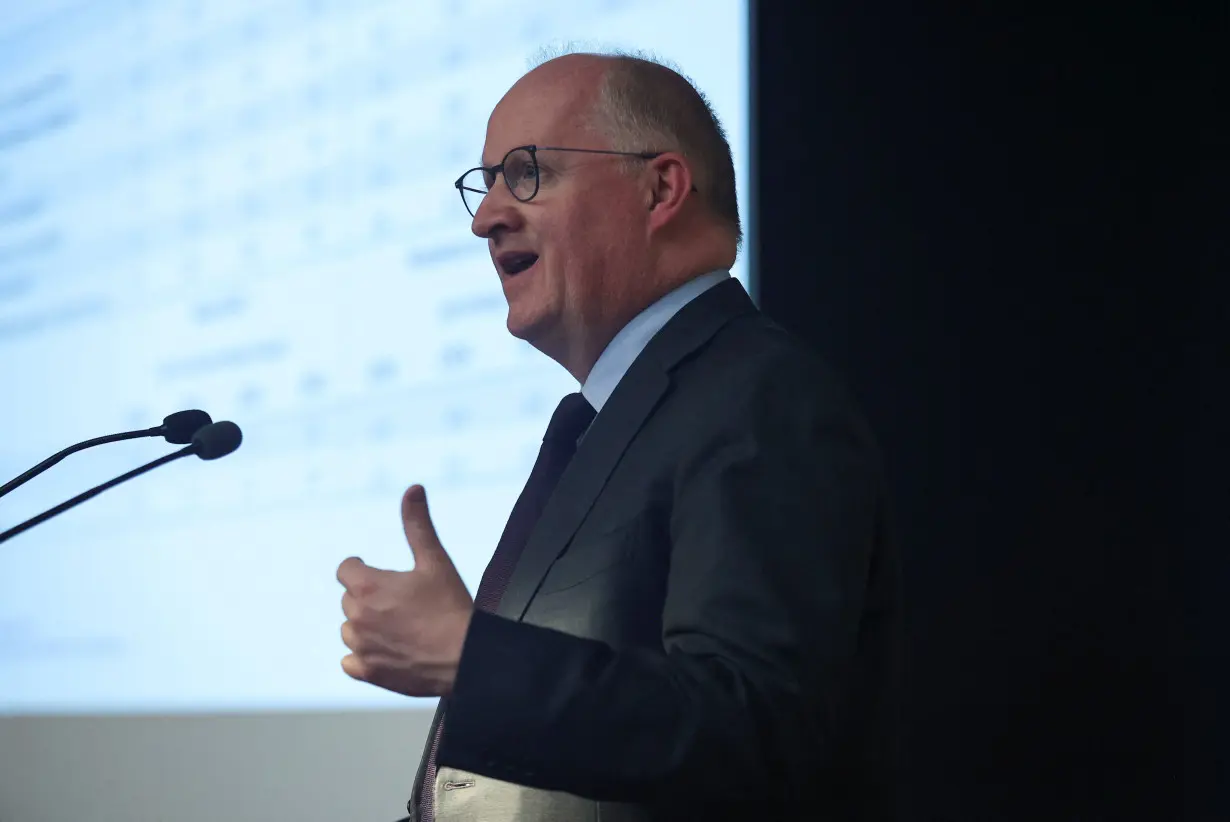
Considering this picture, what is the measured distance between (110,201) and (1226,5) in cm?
246

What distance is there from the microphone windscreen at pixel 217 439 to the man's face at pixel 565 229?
357 mm

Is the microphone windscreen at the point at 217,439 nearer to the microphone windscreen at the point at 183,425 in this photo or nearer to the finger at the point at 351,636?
the microphone windscreen at the point at 183,425

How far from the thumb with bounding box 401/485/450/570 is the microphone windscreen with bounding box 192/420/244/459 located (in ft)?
1.55

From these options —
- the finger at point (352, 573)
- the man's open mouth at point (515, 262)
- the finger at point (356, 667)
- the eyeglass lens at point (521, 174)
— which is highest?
the eyeglass lens at point (521, 174)

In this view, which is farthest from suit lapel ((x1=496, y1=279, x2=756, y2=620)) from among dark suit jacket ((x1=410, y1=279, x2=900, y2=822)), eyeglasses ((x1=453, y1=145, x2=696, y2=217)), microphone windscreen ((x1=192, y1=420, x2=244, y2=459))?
microphone windscreen ((x1=192, y1=420, x2=244, y2=459))

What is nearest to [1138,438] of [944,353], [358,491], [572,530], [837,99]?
[944,353]

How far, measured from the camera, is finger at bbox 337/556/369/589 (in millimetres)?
1005

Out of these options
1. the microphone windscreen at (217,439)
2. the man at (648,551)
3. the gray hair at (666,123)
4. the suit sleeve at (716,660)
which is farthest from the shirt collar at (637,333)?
the microphone windscreen at (217,439)

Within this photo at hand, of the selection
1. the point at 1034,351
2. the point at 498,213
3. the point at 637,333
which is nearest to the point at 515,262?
the point at 498,213

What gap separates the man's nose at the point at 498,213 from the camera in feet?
4.82

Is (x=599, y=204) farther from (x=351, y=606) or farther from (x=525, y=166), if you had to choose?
(x=351, y=606)

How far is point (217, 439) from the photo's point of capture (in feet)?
4.77

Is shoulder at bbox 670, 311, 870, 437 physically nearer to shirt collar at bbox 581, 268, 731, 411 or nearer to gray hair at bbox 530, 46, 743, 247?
shirt collar at bbox 581, 268, 731, 411

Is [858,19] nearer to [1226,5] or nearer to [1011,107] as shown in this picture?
[1011,107]
